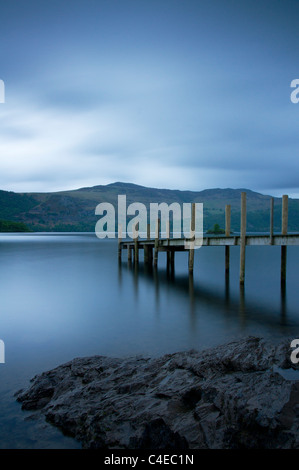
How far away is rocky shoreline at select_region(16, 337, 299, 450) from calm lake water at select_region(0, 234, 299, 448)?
463mm

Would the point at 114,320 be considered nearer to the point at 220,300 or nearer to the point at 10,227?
the point at 220,300

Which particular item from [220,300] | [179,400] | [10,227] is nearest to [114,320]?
[220,300]

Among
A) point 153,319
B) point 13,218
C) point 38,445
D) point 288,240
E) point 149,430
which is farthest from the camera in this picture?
point 13,218

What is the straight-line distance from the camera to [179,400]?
16.7 ft

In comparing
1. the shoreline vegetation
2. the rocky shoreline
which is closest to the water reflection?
the rocky shoreline

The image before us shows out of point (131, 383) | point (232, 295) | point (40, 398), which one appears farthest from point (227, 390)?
point (232, 295)

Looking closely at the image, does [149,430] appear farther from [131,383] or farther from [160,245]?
[160,245]

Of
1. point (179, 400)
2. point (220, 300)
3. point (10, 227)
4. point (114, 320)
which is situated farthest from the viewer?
point (10, 227)

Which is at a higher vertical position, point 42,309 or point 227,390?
point 227,390

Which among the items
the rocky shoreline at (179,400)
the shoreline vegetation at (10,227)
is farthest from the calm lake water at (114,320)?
the shoreline vegetation at (10,227)

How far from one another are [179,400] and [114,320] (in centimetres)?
770

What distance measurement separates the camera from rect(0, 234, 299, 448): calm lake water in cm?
728

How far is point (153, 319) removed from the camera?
12625 mm
